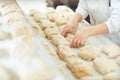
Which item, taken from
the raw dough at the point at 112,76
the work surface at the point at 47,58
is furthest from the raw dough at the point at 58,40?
the raw dough at the point at 112,76

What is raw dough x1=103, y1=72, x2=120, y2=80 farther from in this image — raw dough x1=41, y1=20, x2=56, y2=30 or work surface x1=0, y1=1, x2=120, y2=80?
raw dough x1=41, y1=20, x2=56, y2=30

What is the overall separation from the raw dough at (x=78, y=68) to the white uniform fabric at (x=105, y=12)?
29 cm

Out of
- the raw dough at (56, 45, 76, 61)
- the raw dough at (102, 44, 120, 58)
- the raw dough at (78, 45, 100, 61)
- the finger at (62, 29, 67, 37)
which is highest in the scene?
the raw dough at (56, 45, 76, 61)

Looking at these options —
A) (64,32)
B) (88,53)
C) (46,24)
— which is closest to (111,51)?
(88,53)

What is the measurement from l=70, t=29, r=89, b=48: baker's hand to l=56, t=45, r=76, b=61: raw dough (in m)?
0.04

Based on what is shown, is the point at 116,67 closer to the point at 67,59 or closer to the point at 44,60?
the point at 67,59

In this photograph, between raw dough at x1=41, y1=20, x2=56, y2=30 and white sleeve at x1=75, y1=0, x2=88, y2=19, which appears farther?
white sleeve at x1=75, y1=0, x2=88, y2=19

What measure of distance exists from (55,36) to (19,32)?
81 cm

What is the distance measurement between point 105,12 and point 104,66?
551 millimetres

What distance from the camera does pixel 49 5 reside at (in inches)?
77.4

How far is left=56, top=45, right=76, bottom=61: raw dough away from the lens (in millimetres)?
1175

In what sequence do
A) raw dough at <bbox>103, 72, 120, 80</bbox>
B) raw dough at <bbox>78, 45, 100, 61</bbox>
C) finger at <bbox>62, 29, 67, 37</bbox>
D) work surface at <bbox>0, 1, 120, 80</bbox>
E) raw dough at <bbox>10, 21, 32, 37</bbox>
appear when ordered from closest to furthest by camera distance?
work surface at <bbox>0, 1, 120, 80</bbox>
raw dough at <bbox>10, 21, 32, 37</bbox>
raw dough at <bbox>103, 72, 120, 80</bbox>
raw dough at <bbox>78, 45, 100, 61</bbox>
finger at <bbox>62, 29, 67, 37</bbox>

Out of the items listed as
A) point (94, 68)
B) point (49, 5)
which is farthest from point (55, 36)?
point (49, 5)

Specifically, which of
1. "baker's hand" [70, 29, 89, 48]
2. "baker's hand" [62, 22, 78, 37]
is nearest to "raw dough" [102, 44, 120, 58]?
"baker's hand" [70, 29, 89, 48]
